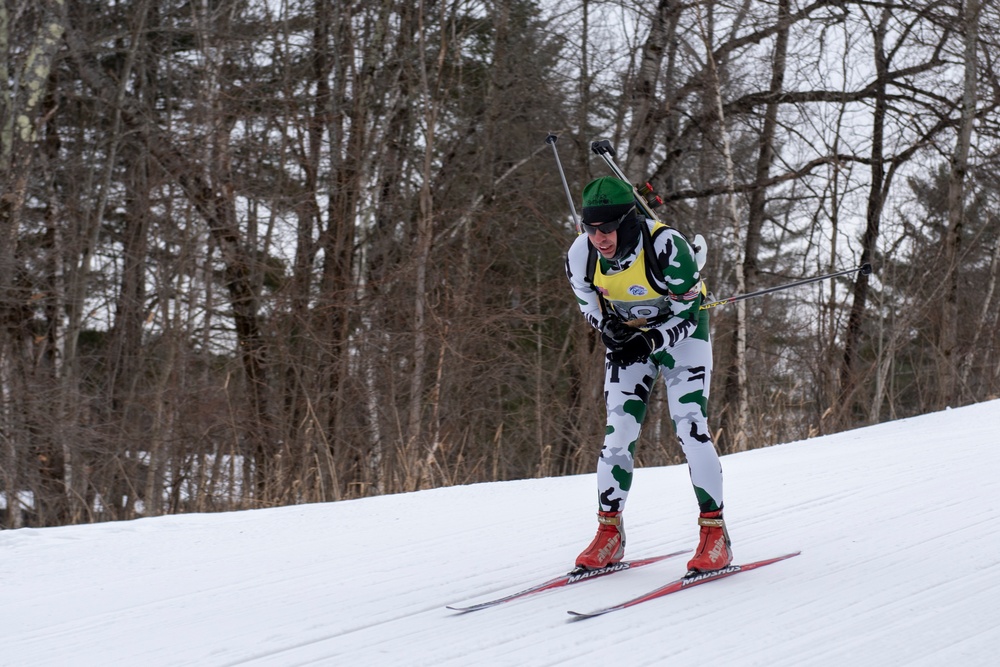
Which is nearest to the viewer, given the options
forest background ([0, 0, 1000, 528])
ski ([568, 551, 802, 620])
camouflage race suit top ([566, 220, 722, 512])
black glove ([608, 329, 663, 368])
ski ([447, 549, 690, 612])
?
ski ([568, 551, 802, 620])

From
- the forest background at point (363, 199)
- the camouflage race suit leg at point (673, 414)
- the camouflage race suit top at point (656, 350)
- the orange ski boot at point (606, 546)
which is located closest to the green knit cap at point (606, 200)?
the camouflage race suit top at point (656, 350)

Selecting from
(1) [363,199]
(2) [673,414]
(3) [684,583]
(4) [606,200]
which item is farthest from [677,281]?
(1) [363,199]

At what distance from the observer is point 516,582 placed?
376 centimetres

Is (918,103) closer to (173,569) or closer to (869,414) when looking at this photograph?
(869,414)

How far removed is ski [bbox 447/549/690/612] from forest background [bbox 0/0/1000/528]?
526 centimetres

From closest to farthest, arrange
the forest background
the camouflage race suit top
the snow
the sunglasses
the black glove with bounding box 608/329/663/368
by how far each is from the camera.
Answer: the snow < the sunglasses < the camouflage race suit top < the black glove with bounding box 608/329/663/368 < the forest background

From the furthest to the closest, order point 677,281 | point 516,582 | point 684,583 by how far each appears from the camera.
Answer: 1. point 516,582
2. point 677,281
3. point 684,583

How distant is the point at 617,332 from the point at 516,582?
1084 millimetres

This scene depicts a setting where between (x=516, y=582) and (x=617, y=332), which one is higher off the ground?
(x=617, y=332)

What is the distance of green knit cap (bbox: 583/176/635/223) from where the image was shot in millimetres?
3572

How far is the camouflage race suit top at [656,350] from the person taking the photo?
368 centimetres

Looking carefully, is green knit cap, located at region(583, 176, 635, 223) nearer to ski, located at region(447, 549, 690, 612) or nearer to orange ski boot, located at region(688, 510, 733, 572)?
orange ski boot, located at region(688, 510, 733, 572)

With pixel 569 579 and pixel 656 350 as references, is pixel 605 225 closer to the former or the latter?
pixel 656 350

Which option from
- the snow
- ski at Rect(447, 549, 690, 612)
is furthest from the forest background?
ski at Rect(447, 549, 690, 612)
